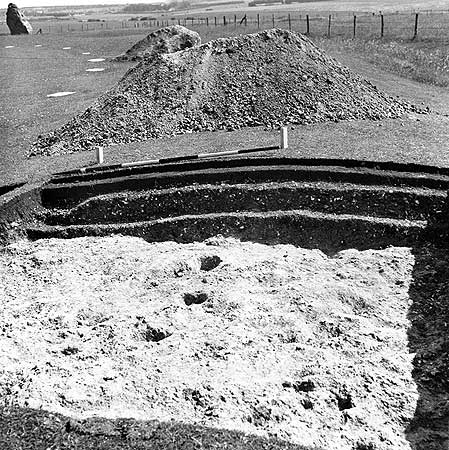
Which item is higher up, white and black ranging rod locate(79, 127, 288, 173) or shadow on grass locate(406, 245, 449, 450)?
white and black ranging rod locate(79, 127, 288, 173)

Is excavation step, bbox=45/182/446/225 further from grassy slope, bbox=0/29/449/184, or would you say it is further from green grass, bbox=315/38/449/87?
green grass, bbox=315/38/449/87

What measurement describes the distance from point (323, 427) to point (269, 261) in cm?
406

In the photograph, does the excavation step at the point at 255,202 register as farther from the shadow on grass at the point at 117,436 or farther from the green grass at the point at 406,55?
the green grass at the point at 406,55

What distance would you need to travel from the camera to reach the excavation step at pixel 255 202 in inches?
452

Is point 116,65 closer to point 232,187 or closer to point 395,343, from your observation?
point 232,187

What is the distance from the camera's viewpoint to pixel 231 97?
17734 millimetres

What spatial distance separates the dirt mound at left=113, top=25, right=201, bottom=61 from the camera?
2733cm

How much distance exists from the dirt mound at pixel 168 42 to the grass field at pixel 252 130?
2.04 m

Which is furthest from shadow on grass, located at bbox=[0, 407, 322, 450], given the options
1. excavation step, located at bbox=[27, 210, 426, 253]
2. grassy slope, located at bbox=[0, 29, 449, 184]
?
grassy slope, located at bbox=[0, 29, 449, 184]

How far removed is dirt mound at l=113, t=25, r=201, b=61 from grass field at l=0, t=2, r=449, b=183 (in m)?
2.04

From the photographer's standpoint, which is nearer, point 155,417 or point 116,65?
point 155,417

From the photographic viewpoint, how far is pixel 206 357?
7.92 metres

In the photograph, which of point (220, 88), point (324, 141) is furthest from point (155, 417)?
point (220, 88)

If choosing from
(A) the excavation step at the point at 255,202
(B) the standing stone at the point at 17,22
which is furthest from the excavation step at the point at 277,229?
(B) the standing stone at the point at 17,22
